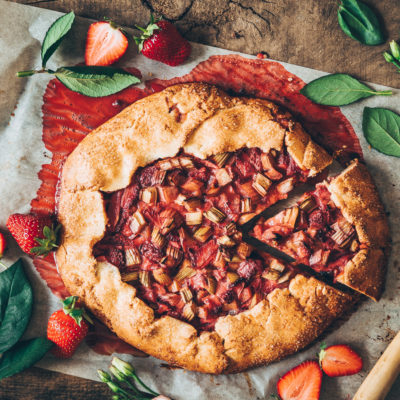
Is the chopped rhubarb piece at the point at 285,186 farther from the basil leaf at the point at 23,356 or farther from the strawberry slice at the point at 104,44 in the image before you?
the basil leaf at the point at 23,356

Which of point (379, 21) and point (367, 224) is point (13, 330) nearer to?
point (367, 224)

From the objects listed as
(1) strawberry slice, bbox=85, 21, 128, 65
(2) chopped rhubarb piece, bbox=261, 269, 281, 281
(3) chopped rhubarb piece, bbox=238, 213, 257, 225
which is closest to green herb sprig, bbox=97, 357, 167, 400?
(2) chopped rhubarb piece, bbox=261, 269, 281, 281

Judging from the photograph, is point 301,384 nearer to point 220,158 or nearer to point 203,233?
point 203,233

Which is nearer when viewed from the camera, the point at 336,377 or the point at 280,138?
the point at 280,138

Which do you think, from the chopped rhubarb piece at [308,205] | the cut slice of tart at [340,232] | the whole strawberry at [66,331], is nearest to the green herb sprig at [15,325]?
the whole strawberry at [66,331]

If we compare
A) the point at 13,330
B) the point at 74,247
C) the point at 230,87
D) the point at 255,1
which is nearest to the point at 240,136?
the point at 230,87

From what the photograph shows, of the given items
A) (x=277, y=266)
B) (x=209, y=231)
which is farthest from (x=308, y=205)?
(x=209, y=231)
